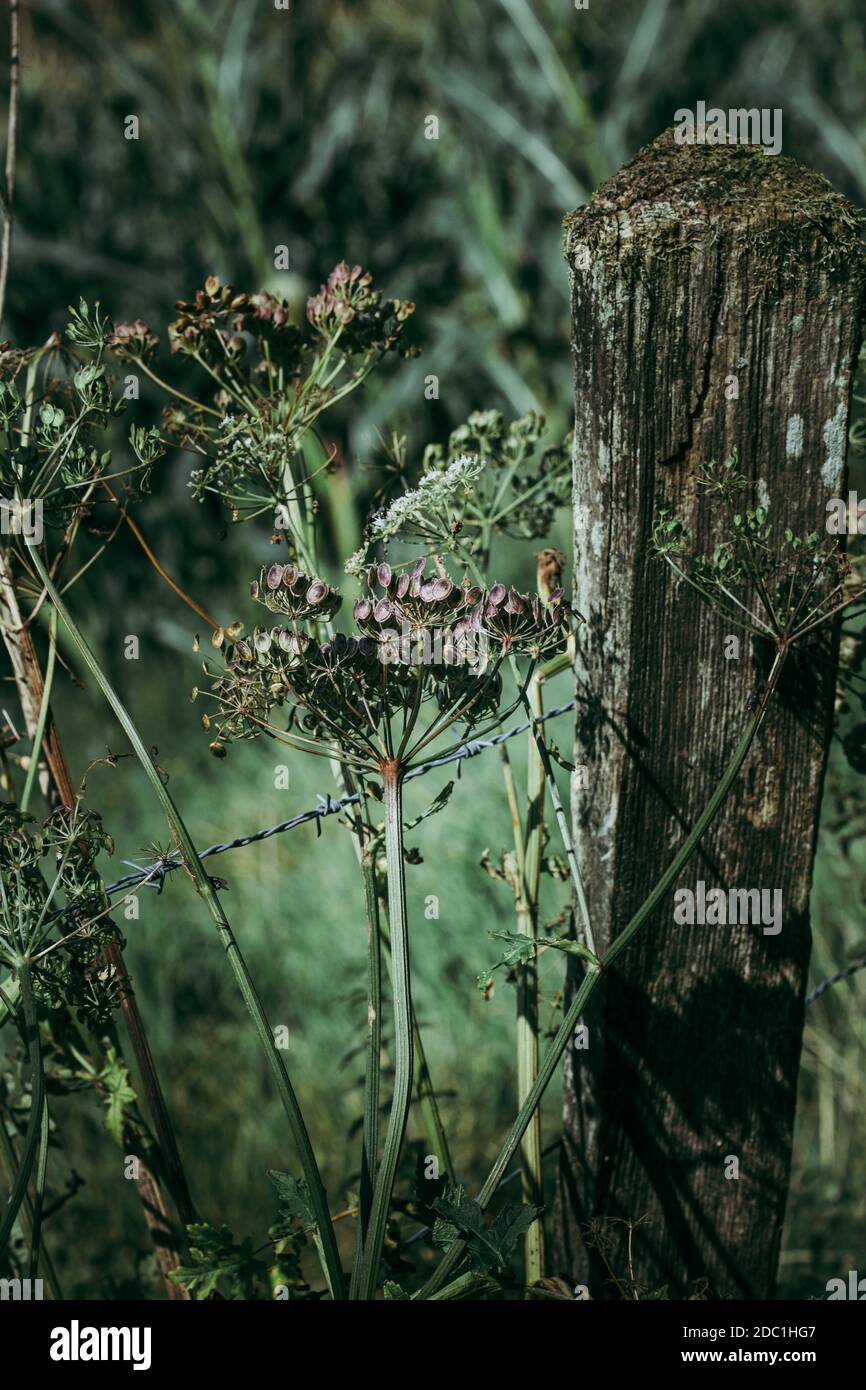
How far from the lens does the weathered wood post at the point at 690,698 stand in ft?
4.60

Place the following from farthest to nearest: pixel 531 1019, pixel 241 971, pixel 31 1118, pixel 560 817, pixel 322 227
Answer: pixel 322 227, pixel 531 1019, pixel 560 817, pixel 241 971, pixel 31 1118

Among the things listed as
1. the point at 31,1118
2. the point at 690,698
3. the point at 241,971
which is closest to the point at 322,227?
the point at 690,698

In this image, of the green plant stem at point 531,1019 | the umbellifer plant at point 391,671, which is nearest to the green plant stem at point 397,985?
the umbellifer plant at point 391,671

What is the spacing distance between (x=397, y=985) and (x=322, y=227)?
528 centimetres

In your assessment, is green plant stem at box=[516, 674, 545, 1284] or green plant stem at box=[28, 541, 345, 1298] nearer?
green plant stem at box=[28, 541, 345, 1298]

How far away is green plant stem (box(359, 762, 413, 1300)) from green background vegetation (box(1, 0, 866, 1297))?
183cm

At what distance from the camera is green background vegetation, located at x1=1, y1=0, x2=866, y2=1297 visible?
3.43 metres

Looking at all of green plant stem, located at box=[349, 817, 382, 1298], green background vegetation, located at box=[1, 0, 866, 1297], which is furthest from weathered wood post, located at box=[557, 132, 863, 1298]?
green background vegetation, located at box=[1, 0, 866, 1297]

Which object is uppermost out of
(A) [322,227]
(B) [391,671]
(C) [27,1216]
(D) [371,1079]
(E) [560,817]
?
(A) [322,227]

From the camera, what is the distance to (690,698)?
153 cm

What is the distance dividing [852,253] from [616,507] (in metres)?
0.39

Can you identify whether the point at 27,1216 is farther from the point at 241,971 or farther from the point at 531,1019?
the point at 531,1019

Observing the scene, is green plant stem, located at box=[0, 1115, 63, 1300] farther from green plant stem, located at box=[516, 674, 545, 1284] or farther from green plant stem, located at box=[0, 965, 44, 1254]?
green plant stem, located at box=[516, 674, 545, 1284]

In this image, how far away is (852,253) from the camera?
4.60ft
